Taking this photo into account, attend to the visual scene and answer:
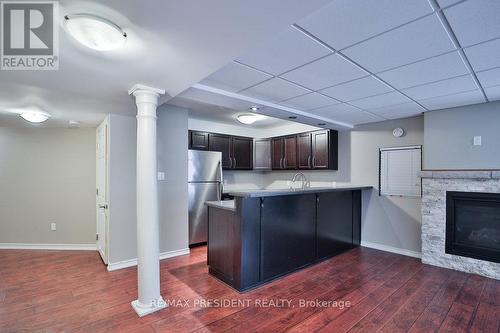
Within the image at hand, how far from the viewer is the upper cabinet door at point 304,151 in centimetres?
508

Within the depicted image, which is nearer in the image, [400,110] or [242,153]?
[400,110]

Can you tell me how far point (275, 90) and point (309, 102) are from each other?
2.23 feet

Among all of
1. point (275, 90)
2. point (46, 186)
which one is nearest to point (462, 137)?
point (275, 90)

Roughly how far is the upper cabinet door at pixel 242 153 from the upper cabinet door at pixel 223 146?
133 mm

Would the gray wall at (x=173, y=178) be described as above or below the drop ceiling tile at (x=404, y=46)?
below

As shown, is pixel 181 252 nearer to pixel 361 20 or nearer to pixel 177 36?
pixel 177 36

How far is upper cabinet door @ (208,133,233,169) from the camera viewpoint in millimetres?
5052

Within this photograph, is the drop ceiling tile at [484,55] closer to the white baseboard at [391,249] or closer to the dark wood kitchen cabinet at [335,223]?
the dark wood kitchen cabinet at [335,223]

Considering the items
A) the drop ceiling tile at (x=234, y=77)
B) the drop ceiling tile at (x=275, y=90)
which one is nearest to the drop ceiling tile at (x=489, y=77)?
the drop ceiling tile at (x=275, y=90)

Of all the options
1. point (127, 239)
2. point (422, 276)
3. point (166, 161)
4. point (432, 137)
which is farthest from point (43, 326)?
point (432, 137)

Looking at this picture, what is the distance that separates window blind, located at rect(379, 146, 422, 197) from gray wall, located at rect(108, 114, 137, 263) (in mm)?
4161

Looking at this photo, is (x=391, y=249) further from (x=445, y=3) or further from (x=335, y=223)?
(x=445, y=3)

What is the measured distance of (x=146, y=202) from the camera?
2.43 m

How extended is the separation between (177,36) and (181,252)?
341 centimetres
